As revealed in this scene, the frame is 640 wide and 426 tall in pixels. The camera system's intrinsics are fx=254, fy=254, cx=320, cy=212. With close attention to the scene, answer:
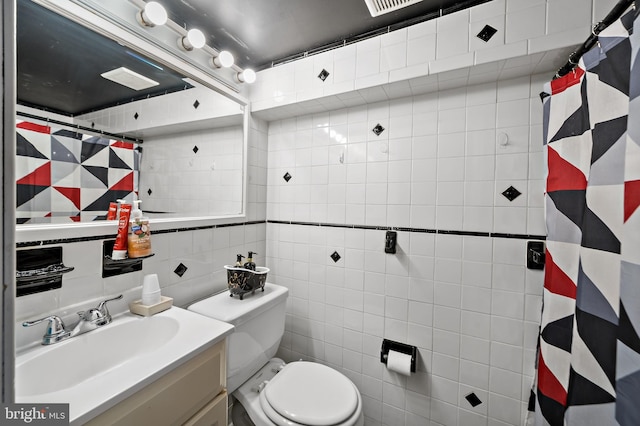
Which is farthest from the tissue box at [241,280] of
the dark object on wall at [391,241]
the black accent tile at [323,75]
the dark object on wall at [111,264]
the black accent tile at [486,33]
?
the black accent tile at [486,33]

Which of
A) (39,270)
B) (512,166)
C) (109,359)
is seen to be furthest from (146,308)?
(512,166)

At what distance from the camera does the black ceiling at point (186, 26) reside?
88cm

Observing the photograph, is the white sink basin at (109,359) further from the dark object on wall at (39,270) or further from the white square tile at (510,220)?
the white square tile at (510,220)

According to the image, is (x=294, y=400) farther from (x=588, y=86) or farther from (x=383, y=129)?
(x=588, y=86)

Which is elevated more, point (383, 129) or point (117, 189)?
point (383, 129)

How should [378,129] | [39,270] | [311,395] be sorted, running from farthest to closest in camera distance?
[378,129], [311,395], [39,270]

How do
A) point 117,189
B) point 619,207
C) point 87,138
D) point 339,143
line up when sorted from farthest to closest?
point 339,143 < point 117,189 < point 87,138 < point 619,207

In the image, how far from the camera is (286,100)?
5.21 feet

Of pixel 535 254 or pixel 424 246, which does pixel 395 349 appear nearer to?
pixel 424 246

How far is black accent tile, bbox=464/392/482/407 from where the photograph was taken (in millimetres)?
1297

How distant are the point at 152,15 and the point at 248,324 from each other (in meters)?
1.41

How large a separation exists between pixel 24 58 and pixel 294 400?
1.63 metres

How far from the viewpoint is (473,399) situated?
131cm

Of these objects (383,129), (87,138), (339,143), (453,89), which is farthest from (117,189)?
(453,89)
